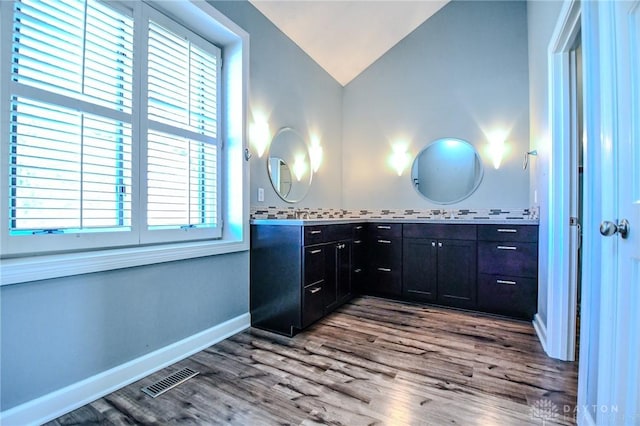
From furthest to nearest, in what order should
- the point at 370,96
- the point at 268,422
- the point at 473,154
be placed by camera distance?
the point at 370,96, the point at 473,154, the point at 268,422

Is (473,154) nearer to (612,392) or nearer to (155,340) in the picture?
(612,392)

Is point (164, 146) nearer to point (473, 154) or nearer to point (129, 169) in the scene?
point (129, 169)

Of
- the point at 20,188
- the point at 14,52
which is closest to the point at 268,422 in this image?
the point at 20,188

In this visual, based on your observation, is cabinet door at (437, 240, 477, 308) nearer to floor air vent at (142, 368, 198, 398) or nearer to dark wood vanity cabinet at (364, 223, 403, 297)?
dark wood vanity cabinet at (364, 223, 403, 297)

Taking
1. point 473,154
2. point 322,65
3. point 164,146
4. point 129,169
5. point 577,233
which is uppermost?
point 322,65

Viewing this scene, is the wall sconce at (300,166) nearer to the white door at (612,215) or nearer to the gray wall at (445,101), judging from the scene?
the gray wall at (445,101)

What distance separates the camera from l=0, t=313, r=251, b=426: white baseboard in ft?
4.25

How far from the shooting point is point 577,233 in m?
1.87

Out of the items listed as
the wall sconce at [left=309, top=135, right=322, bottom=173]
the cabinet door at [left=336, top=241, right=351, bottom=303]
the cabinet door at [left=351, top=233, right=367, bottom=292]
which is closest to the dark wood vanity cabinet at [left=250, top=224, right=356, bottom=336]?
the cabinet door at [left=336, top=241, right=351, bottom=303]

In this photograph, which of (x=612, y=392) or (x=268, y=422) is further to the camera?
(x=268, y=422)

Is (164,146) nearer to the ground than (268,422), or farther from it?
farther from it

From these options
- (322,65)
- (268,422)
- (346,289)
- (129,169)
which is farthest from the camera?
(322,65)

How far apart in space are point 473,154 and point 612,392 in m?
2.73

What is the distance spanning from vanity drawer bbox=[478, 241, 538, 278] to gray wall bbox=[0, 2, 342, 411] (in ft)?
6.75
